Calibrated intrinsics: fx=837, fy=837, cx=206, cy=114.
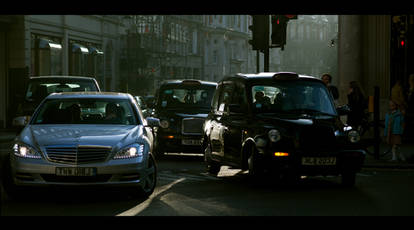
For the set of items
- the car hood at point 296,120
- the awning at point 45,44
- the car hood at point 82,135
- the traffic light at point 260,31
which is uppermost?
the awning at point 45,44

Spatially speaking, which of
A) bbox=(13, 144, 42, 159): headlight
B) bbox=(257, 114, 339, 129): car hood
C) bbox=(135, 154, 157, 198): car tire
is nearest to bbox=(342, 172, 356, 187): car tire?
bbox=(257, 114, 339, 129): car hood

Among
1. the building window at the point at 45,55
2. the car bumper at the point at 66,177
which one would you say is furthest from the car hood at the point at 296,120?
the building window at the point at 45,55

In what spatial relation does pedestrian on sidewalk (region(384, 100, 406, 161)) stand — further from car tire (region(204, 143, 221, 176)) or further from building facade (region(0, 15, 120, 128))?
building facade (region(0, 15, 120, 128))

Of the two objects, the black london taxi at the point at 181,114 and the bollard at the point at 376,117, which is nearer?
the bollard at the point at 376,117

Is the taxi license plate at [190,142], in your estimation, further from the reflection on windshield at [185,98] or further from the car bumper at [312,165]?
the car bumper at [312,165]

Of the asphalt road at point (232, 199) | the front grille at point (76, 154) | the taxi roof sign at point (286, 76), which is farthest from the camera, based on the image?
the taxi roof sign at point (286, 76)

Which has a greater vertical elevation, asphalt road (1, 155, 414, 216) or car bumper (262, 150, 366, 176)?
car bumper (262, 150, 366, 176)

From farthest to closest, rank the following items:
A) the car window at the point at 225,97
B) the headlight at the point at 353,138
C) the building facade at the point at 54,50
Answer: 1. the building facade at the point at 54,50
2. the car window at the point at 225,97
3. the headlight at the point at 353,138

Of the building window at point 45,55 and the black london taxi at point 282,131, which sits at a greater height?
the building window at point 45,55

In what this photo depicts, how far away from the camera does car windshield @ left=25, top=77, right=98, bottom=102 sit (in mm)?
19250

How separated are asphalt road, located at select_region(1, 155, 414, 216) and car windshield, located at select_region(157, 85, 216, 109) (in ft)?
15.0

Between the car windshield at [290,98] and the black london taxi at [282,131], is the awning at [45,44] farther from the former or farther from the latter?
the car windshield at [290,98]

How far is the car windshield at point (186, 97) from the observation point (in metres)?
18.4
